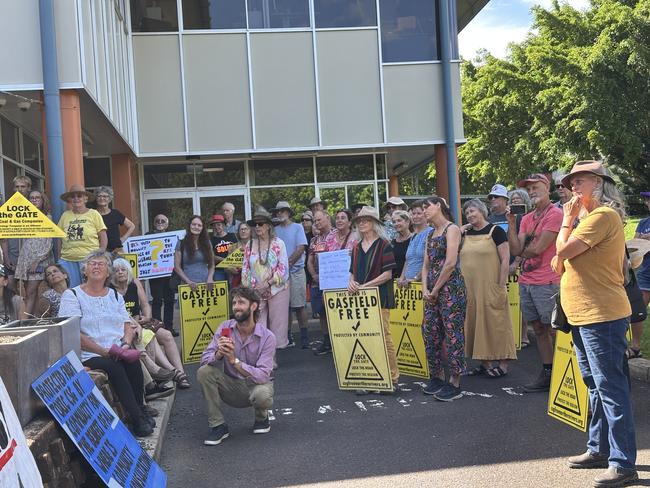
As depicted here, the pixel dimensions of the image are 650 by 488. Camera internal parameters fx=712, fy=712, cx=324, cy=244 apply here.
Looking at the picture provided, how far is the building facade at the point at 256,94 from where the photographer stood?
15.1 metres

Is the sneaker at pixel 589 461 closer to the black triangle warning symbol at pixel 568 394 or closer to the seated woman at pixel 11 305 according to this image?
the black triangle warning symbol at pixel 568 394

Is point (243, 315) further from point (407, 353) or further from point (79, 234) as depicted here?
point (79, 234)

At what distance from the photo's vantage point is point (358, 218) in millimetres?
7250

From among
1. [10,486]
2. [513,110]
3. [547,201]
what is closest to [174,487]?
[10,486]

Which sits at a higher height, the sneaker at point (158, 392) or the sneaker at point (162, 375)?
the sneaker at point (162, 375)

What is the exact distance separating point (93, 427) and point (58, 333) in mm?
698

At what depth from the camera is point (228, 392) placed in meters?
5.88

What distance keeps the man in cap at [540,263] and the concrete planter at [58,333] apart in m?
4.07

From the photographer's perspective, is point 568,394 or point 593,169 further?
point 568,394

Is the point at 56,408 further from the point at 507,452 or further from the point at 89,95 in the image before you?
the point at 89,95

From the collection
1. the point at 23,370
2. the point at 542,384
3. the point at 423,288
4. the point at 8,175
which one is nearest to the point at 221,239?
the point at 8,175

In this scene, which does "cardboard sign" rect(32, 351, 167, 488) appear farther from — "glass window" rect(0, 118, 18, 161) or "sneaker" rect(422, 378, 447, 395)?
"glass window" rect(0, 118, 18, 161)

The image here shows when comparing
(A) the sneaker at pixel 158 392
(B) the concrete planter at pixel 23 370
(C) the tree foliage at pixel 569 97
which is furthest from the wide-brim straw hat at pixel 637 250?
(C) the tree foliage at pixel 569 97

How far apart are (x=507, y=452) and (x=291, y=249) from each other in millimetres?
5457
